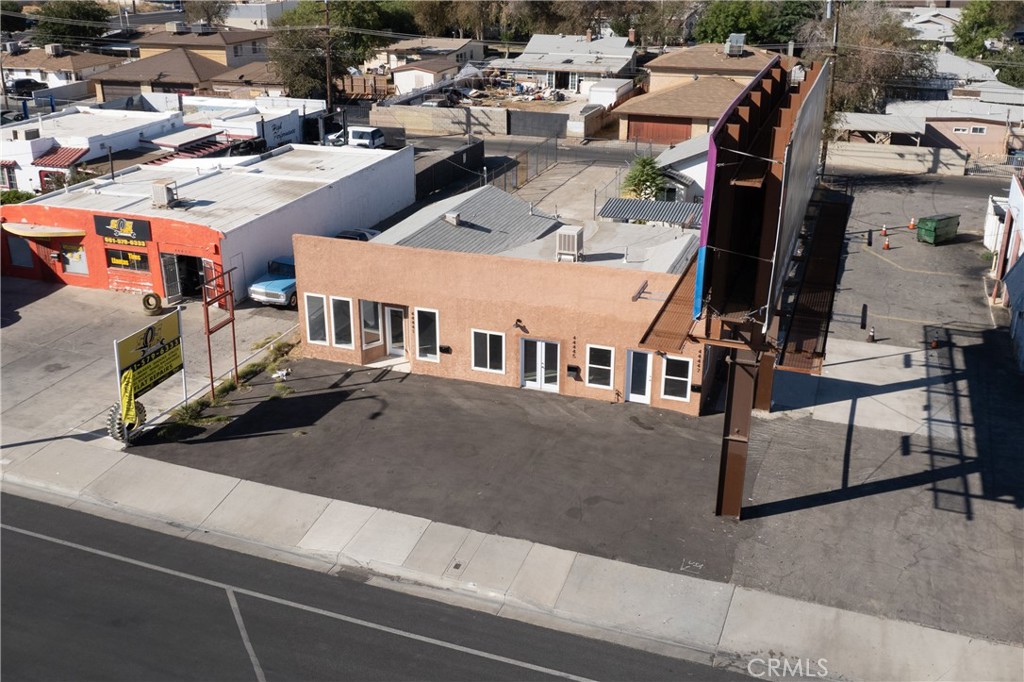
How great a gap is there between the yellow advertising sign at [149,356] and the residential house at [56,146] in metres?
24.2

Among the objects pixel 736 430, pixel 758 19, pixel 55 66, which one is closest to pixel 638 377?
pixel 736 430

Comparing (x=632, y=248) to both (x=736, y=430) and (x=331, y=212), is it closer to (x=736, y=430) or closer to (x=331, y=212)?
(x=736, y=430)

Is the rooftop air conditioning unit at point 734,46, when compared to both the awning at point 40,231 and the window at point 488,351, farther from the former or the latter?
the awning at point 40,231

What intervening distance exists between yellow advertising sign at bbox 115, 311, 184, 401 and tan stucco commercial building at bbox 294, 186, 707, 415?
14.0 ft

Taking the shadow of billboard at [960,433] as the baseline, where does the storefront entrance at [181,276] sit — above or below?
above

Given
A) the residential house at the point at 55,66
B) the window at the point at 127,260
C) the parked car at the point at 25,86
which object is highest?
the residential house at the point at 55,66

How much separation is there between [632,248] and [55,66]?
68924 millimetres

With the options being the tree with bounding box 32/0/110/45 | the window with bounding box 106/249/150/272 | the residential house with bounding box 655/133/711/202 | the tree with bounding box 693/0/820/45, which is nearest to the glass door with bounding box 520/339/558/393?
the window with bounding box 106/249/150/272

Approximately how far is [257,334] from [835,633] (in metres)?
20.6

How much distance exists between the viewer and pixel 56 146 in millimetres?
47250

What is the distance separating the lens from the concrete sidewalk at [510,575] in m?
16.8

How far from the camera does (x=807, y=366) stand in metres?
19.2

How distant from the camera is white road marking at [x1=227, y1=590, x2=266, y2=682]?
633 inches

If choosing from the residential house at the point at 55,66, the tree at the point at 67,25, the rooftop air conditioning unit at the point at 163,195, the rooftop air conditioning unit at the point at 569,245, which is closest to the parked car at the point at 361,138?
the rooftop air conditioning unit at the point at 163,195
